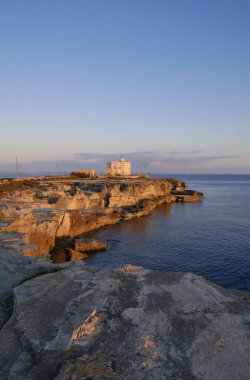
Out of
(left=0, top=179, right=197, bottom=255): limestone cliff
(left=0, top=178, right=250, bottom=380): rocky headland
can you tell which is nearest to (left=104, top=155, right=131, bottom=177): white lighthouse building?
(left=0, top=179, right=197, bottom=255): limestone cliff

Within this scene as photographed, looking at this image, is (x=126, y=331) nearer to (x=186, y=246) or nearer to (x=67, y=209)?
(x=186, y=246)

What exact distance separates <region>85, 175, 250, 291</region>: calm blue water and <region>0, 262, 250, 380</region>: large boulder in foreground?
1662 centimetres

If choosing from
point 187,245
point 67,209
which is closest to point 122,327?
point 187,245

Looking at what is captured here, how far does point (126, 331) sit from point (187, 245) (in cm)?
3107

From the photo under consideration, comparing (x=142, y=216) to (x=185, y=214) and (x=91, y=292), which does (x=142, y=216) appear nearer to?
(x=185, y=214)

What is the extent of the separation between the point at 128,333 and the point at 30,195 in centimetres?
4752

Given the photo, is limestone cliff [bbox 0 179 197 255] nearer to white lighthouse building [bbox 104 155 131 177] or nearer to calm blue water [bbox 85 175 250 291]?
calm blue water [bbox 85 175 250 291]

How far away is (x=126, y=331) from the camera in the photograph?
10.6m

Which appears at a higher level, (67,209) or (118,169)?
(118,169)

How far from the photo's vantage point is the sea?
31098 mm

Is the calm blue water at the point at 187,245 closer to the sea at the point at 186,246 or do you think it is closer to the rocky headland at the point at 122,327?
the sea at the point at 186,246

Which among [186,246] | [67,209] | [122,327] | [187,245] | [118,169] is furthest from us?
[118,169]

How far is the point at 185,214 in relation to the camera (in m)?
67.1

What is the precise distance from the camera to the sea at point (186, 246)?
31.1m
